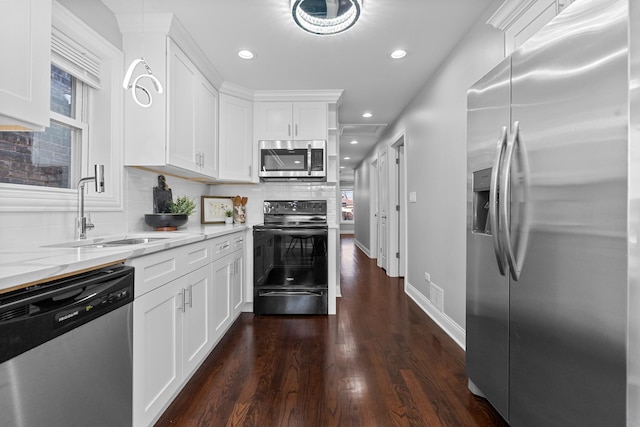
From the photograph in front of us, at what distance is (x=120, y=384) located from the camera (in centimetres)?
114

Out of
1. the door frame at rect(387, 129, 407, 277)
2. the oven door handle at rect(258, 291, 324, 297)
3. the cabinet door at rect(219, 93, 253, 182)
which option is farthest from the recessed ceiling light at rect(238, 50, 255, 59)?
the door frame at rect(387, 129, 407, 277)

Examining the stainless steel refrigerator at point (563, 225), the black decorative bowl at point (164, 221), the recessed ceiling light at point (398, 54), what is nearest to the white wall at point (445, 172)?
the recessed ceiling light at point (398, 54)

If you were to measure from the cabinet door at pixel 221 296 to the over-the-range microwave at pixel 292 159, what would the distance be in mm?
1118

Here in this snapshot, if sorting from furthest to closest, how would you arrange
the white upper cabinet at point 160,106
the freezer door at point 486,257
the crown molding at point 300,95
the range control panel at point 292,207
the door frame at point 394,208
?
the door frame at point 394,208, the range control panel at point 292,207, the crown molding at point 300,95, the white upper cabinet at point 160,106, the freezer door at point 486,257

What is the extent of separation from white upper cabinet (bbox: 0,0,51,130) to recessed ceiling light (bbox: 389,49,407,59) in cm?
218

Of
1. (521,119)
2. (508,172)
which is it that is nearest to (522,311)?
(508,172)

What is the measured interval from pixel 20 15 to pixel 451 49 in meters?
2.65

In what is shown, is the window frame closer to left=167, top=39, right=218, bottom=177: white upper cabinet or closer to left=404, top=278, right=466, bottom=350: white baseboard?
left=167, top=39, right=218, bottom=177: white upper cabinet

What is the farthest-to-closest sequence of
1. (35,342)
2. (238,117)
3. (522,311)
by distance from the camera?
(238,117), (522,311), (35,342)

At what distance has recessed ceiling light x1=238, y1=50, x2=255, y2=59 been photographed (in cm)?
246

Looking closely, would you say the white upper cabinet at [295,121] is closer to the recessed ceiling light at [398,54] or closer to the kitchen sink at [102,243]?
the recessed ceiling light at [398,54]

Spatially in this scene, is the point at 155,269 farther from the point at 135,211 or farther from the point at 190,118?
the point at 190,118

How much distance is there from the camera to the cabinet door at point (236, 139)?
310cm

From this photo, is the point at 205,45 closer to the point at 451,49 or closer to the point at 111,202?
the point at 111,202
